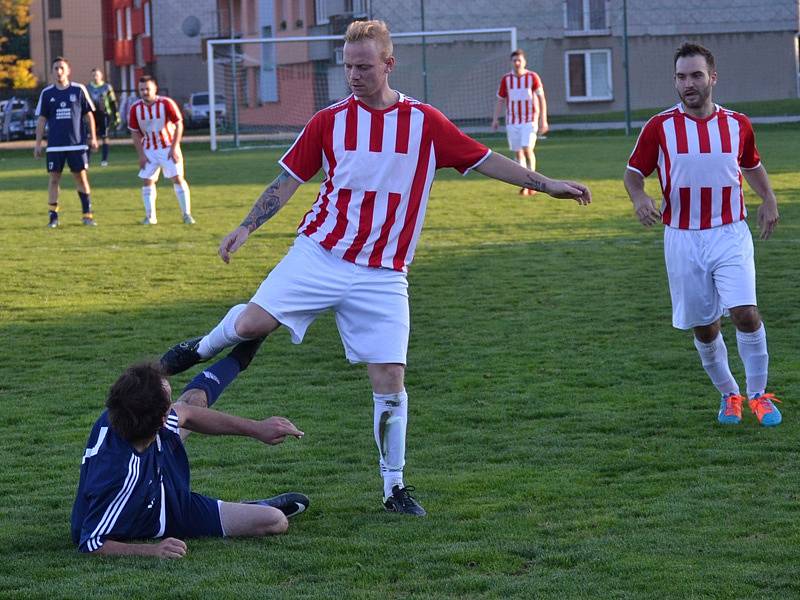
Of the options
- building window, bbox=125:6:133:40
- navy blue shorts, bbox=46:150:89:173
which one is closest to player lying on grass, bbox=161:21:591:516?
navy blue shorts, bbox=46:150:89:173

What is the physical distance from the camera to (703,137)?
6.88 m

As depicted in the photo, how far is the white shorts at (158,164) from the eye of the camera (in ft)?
56.7

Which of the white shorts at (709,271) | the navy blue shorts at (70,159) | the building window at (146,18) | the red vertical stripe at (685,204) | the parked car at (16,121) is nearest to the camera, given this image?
the white shorts at (709,271)

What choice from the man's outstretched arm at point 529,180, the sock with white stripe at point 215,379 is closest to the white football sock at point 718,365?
the man's outstretched arm at point 529,180

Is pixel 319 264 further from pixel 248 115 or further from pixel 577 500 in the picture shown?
pixel 248 115

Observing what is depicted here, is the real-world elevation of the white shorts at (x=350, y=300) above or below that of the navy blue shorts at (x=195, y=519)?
above

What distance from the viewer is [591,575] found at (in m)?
4.57

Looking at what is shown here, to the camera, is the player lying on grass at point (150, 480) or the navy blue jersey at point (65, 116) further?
the navy blue jersey at point (65, 116)

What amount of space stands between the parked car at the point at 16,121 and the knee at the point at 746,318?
45072 mm

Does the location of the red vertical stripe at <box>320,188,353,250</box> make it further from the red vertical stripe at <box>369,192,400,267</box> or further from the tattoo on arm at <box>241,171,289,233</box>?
the tattoo on arm at <box>241,171,289,233</box>

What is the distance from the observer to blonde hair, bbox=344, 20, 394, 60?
525cm

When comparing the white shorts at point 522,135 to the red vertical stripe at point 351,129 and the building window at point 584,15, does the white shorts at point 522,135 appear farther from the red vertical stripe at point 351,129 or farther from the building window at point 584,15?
the building window at point 584,15

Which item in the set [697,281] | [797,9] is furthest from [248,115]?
[697,281]

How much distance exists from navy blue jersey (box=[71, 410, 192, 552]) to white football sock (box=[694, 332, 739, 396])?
10.5ft
